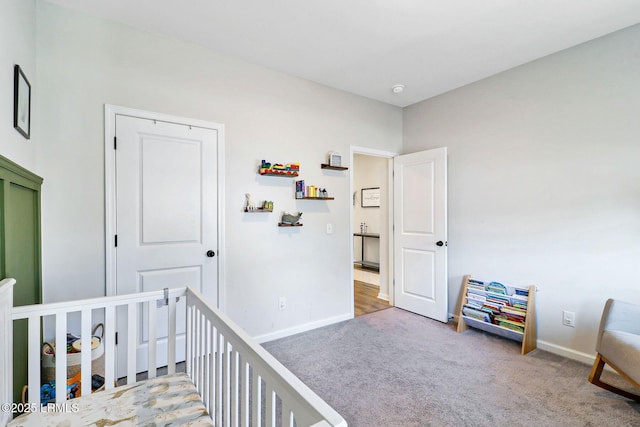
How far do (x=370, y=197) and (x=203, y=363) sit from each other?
17.3 ft

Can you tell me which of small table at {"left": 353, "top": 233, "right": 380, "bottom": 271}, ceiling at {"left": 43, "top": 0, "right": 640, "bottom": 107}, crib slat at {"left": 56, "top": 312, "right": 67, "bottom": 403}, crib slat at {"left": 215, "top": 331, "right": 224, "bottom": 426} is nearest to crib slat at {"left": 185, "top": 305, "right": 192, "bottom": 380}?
crib slat at {"left": 215, "top": 331, "right": 224, "bottom": 426}

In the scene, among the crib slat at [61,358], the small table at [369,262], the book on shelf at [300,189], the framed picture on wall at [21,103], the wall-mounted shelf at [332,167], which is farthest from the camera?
the small table at [369,262]

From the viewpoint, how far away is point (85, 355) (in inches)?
56.9

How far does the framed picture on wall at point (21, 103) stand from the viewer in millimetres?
1463

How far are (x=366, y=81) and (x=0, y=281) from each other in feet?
10.1

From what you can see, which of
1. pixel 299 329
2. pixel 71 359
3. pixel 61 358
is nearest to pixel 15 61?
pixel 61 358

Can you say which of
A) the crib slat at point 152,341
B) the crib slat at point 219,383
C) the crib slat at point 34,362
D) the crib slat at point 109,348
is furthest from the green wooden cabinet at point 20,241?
the crib slat at point 219,383

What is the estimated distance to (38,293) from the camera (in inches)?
70.3

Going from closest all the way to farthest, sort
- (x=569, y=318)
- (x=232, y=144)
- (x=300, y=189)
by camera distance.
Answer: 1. (x=569, y=318)
2. (x=232, y=144)
3. (x=300, y=189)

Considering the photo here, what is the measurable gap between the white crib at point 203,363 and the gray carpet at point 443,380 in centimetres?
57

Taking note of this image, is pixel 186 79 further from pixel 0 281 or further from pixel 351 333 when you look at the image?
pixel 351 333

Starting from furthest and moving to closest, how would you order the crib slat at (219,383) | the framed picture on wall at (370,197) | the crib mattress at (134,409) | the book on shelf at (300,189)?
the framed picture on wall at (370,197) < the book on shelf at (300,189) < the crib slat at (219,383) < the crib mattress at (134,409)

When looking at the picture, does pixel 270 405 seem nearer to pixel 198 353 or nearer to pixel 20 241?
pixel 198 353

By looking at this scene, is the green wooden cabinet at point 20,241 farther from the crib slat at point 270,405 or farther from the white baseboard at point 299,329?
the white baseboard at point 299,329
